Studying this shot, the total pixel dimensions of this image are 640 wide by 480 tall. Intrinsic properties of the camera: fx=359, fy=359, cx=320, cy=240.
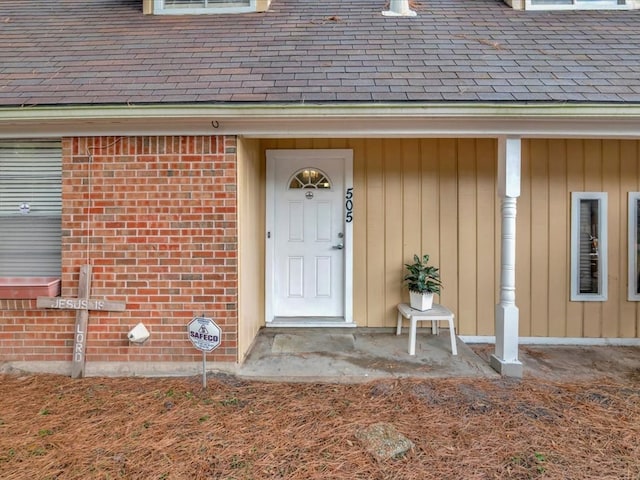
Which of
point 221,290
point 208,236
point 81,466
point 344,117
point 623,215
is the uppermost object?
point 344,117

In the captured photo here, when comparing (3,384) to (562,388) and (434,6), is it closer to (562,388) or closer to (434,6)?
(562,388)

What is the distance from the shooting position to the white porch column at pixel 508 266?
3264 millimetres

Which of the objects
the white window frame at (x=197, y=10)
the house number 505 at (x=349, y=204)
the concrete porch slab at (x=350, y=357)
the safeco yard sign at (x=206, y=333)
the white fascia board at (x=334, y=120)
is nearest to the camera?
the safeco yard sign at (x=206, y=333)

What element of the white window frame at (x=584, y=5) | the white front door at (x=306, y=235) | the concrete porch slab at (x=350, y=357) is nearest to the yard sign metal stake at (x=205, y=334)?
the concrete porch slab at (x=350, y=357)

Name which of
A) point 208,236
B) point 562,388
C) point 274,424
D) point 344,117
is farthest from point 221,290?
point 562,388

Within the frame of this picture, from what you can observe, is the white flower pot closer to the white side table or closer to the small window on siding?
the white side table

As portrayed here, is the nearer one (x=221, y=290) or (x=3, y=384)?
(x=3, y=384)

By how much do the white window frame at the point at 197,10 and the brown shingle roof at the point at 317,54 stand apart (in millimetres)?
155

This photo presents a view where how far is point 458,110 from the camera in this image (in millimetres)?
3064

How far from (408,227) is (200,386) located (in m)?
2.81

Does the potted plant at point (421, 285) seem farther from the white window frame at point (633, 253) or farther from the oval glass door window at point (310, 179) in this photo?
the white window frame at point (633, 253)

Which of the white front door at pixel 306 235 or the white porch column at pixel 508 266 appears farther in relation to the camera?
the white front door at pixel 306 235

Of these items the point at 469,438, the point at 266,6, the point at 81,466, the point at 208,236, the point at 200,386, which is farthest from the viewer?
the point at 266,6

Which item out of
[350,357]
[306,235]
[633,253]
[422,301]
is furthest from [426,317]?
[633,253]
